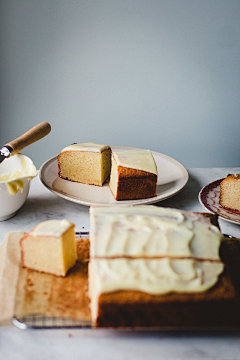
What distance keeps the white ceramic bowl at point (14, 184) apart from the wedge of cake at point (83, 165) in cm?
31

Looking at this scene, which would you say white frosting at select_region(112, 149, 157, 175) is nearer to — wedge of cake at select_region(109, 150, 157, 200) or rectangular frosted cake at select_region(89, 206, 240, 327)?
wedge of cake at select_region(109, 150, 157, 200)

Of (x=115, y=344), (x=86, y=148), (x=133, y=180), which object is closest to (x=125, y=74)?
(x=86, y=148)

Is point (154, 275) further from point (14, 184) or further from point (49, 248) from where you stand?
point (14, 184)

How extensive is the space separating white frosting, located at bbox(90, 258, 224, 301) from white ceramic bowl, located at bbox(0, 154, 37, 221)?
56cm

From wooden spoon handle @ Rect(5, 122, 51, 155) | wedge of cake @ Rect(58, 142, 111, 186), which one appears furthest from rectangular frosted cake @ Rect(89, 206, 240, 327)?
wedge of cake @ Rect(58, 142, 111, 186)

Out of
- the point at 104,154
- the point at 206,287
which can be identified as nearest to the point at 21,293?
the point at 206,287

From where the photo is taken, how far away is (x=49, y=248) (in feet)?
2.99

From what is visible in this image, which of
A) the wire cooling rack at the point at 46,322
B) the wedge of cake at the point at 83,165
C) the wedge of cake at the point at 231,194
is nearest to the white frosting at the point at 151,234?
the wire cooling rack at the point at 46,322

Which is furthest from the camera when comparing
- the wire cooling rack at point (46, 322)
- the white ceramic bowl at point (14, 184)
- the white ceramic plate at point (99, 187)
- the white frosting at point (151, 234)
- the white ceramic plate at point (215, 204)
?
the white ceramic plate at point (99, 187)

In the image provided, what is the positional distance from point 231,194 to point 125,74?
4.52 feet

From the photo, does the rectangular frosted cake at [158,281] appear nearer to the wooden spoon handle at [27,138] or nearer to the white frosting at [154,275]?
the white frosting at [154,275]

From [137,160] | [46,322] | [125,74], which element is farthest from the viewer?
[125,74]

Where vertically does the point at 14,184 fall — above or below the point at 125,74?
below

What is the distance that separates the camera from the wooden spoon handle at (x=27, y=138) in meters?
1.36
